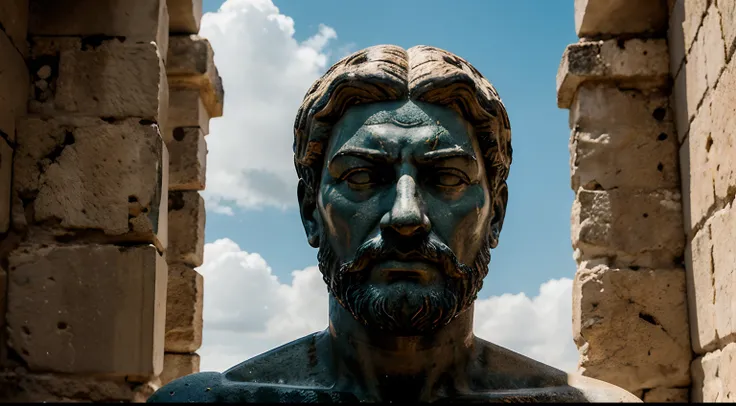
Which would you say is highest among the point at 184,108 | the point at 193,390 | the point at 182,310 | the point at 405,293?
the point at 184,108

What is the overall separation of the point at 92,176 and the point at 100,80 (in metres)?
0.57

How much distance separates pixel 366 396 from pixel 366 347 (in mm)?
144

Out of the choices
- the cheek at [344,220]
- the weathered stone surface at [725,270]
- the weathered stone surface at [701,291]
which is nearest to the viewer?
the cheek at [344,220]

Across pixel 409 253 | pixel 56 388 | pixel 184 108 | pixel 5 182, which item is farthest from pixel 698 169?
pixel 184 108

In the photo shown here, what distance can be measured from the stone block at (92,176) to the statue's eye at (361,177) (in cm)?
278

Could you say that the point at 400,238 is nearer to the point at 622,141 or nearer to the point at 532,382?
the point at 532,382

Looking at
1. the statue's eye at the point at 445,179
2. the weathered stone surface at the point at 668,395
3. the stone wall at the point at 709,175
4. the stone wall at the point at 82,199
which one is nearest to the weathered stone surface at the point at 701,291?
the stone wall at the point at 709,175

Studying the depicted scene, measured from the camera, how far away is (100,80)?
561 centimetres

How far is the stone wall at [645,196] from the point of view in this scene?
588 cm

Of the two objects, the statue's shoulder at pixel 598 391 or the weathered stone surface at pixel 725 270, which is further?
the weathered stone surface at pixel 725 270

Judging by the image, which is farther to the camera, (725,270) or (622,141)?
(622,141)

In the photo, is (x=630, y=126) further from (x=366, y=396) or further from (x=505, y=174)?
(x=366, y=396)

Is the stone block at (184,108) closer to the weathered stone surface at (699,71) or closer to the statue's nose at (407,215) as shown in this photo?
the weathered stone surface at (699,71)

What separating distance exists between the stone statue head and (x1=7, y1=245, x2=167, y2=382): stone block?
251cm
